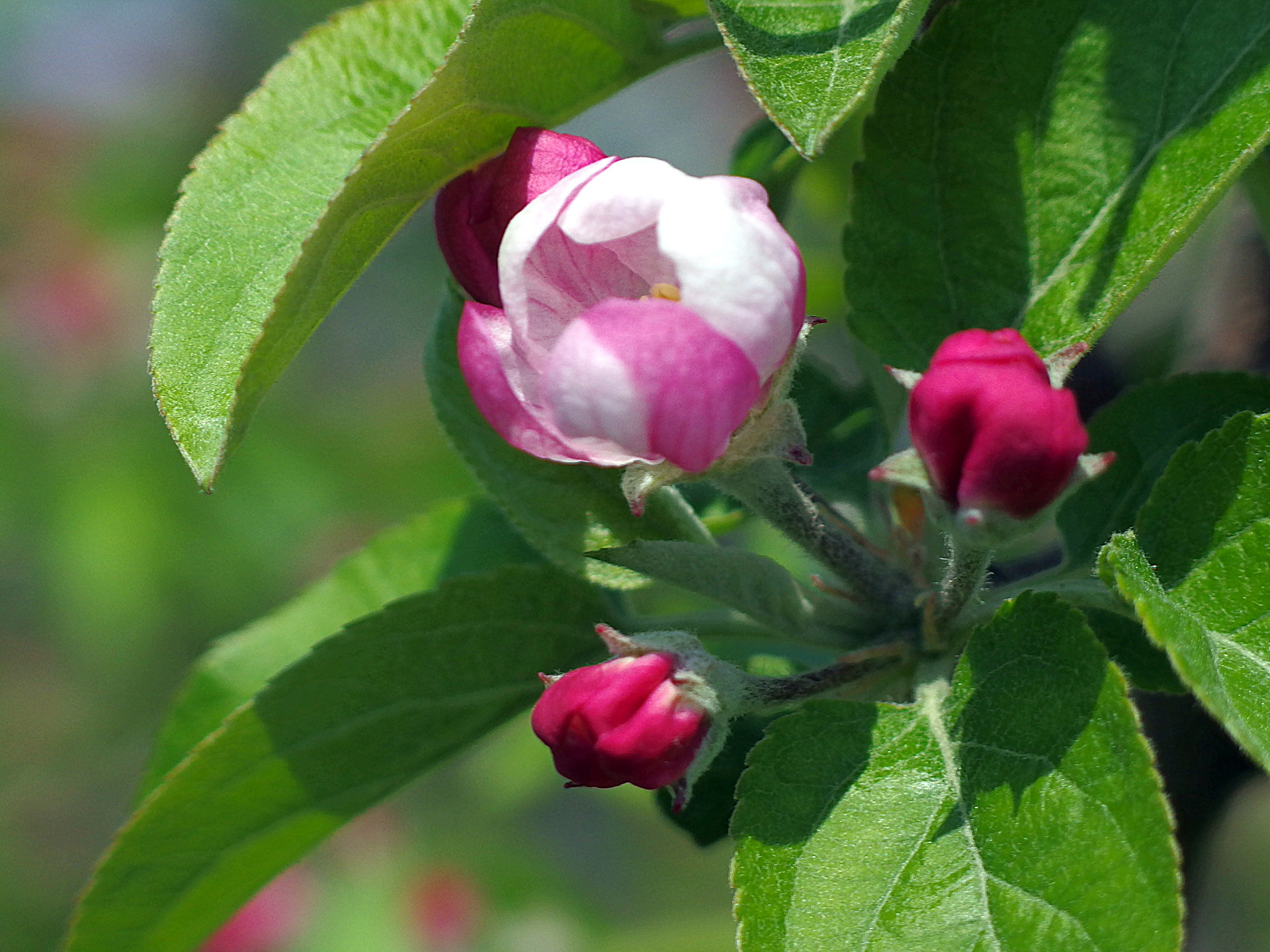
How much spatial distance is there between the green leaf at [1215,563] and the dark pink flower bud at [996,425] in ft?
0.24

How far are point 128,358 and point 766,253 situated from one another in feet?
9.63

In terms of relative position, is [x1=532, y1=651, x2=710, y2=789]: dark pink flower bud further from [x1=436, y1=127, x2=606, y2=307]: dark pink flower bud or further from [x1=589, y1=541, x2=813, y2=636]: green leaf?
[x1=436, y1=127, x2=606, y2=307]: dark pink flower bud

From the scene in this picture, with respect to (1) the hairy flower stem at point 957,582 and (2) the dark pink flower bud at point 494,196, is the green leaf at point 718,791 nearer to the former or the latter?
(1) the hairy flower stem at point 957,582

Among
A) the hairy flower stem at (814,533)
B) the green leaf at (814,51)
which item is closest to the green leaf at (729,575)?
the hairy flower stem at (814,533)

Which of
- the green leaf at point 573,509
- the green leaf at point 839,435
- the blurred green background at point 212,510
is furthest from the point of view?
the blurred green background at point 212,510

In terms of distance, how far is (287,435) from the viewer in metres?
2.73

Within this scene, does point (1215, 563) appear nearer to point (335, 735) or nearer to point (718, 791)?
point (718, 791)

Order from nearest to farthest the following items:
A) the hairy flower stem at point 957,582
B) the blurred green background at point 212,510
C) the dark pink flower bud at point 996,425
Result: 1. the dark pink flower bud at point 996,425
2. the hairy flower stem at point 957,582
3. the blurred green background at point 212,510

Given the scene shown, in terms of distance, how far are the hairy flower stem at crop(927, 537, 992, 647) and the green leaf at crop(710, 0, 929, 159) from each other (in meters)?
0.22

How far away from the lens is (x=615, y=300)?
0.54 meters

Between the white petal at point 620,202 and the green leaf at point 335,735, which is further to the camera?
the green leaf at point 335,735

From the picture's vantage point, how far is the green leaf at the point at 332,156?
0.61 meters

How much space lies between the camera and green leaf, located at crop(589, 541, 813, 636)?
69 cm

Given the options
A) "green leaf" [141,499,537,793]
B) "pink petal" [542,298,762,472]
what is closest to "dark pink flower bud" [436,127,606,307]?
"pink petal" [542,298,762,472]
